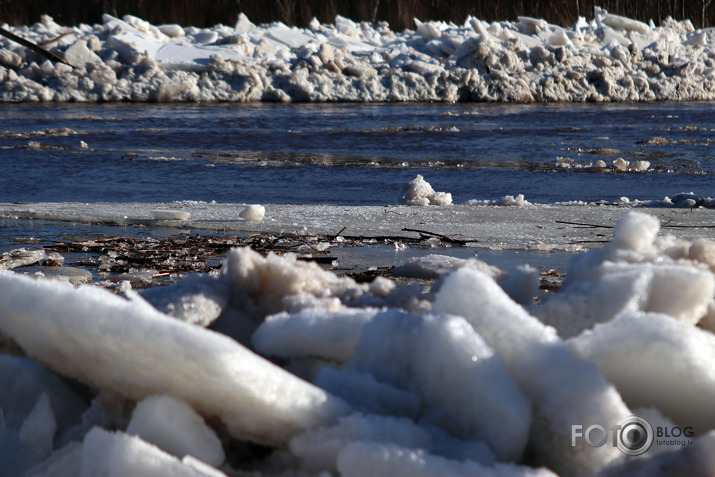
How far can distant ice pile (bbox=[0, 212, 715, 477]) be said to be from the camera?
1.18 m

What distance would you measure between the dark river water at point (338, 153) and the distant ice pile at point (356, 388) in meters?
4.49

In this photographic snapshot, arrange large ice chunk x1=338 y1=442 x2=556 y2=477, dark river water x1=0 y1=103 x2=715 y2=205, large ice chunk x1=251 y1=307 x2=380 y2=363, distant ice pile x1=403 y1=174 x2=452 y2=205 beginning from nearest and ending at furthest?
large ice chunk x1=338 y1=442 x2=556 y2=477, large ice chunk x1=251 y1=307 x2=380 y2=363, distant ice pile x1=403 y1=174 x2=452 y2=205, dark river water x1=0 y1=103 x2=715 y2=205

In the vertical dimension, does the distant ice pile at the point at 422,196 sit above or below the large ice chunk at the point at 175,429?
below

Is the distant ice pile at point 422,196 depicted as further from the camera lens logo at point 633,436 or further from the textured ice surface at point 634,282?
the camera lens logo at point 633,436

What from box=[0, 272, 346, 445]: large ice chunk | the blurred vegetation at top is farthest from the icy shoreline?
the blurred vegetation at top

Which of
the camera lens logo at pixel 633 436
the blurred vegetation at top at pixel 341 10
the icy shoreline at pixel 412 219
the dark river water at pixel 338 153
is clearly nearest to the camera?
the camera lens logo at pixel 633 436

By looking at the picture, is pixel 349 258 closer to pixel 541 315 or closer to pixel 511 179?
pixel 541 315

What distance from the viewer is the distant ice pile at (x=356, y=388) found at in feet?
3.86

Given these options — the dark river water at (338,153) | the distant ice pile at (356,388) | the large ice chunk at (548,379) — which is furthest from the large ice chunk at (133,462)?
the dark river water at (338,153)

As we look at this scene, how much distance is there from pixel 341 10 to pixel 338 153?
52.9 feet

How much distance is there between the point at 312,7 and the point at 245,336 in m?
22.9

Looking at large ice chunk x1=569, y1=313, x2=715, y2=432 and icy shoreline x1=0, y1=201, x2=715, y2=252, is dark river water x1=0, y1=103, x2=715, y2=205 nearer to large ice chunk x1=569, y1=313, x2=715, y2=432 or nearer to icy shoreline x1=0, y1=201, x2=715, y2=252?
icy shoreline x1=0, y1=201, x2=715, y2=252

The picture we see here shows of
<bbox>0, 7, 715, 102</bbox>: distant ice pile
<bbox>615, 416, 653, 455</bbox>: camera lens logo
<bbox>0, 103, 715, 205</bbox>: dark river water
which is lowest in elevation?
<bbox>0, 103, 715, 205</bbox>: dark river water

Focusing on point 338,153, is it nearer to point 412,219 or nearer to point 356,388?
point 412,219
